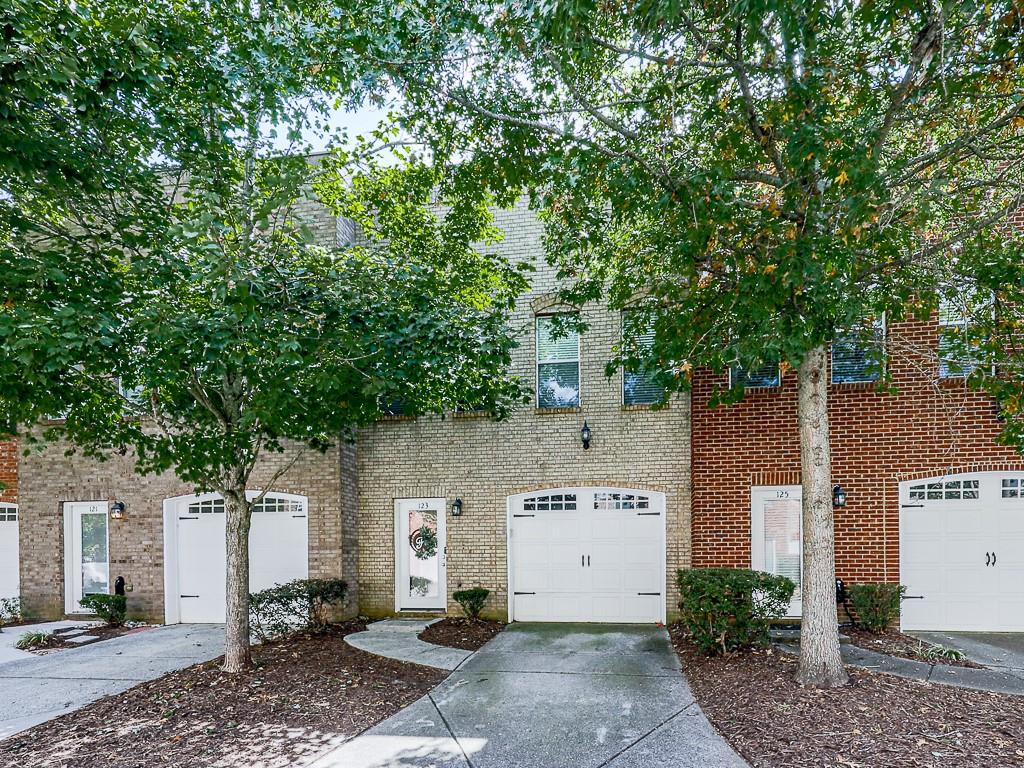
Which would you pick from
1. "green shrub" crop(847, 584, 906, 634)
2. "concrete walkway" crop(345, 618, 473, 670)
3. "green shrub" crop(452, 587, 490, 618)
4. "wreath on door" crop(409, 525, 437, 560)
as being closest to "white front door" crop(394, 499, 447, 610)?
"wreath on door" crop(409, 525, 437, 560)

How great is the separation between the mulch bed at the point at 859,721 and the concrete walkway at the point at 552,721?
292 millimetres

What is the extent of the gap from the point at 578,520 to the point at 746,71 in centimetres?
691

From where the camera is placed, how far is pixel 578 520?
33.8 ft

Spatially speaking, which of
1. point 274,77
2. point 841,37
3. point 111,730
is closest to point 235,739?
point 111,730

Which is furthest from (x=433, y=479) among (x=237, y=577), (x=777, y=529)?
(x=777, y=529)

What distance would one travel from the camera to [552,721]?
5605 millimetres

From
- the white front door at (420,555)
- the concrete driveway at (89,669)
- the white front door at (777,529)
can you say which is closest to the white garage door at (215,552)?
the concrete driveway at (89,669)

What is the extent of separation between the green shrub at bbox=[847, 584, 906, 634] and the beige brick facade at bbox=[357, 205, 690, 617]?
7.81 ft

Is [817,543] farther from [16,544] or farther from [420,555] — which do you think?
[16,544]

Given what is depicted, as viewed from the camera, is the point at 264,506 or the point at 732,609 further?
the point at 264,506

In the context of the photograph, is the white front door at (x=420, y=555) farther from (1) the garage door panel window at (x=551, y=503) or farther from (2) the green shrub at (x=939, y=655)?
(2) the green shrub at (x=939, y=655)

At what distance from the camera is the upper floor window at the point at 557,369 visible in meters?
10.5

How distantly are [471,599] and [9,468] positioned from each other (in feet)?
29.3

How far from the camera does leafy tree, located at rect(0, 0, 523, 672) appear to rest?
5062 mm
